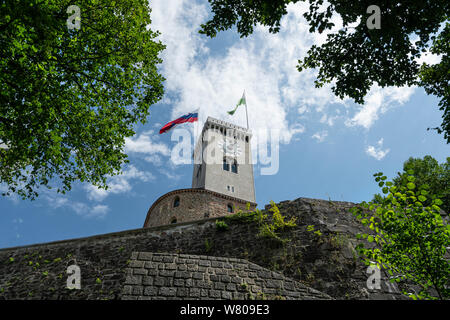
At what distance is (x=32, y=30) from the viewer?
6168 millimetres

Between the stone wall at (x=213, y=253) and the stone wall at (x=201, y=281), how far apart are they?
2.49 metres

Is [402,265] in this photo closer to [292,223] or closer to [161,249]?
[292,223]

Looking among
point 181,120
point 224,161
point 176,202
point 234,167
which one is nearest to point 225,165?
point 224,161

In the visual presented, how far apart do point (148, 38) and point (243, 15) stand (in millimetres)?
4082

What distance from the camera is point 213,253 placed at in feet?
31.8

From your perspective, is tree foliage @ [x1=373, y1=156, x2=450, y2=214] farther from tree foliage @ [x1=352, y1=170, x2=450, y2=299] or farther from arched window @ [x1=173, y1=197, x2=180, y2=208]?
arched window @ [x1=173, y1=197, x2=180, y2=208]

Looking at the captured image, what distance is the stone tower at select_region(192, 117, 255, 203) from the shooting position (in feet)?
102

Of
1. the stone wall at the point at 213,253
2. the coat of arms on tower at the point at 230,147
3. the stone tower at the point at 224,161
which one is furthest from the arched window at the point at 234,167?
the stone wall at the point at 213,253

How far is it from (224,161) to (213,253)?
80.2 ft

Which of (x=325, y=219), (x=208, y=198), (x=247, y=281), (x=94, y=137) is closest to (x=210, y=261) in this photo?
(x=247, y=281)

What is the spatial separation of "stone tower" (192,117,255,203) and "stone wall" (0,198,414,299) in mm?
18633

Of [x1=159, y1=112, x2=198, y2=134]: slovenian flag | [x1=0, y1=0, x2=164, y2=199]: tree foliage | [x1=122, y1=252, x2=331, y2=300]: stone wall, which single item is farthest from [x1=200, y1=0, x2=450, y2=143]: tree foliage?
[x1=159, y1=112, x2=198, y2=134]: slovenian flag

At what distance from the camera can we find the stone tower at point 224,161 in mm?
31141
